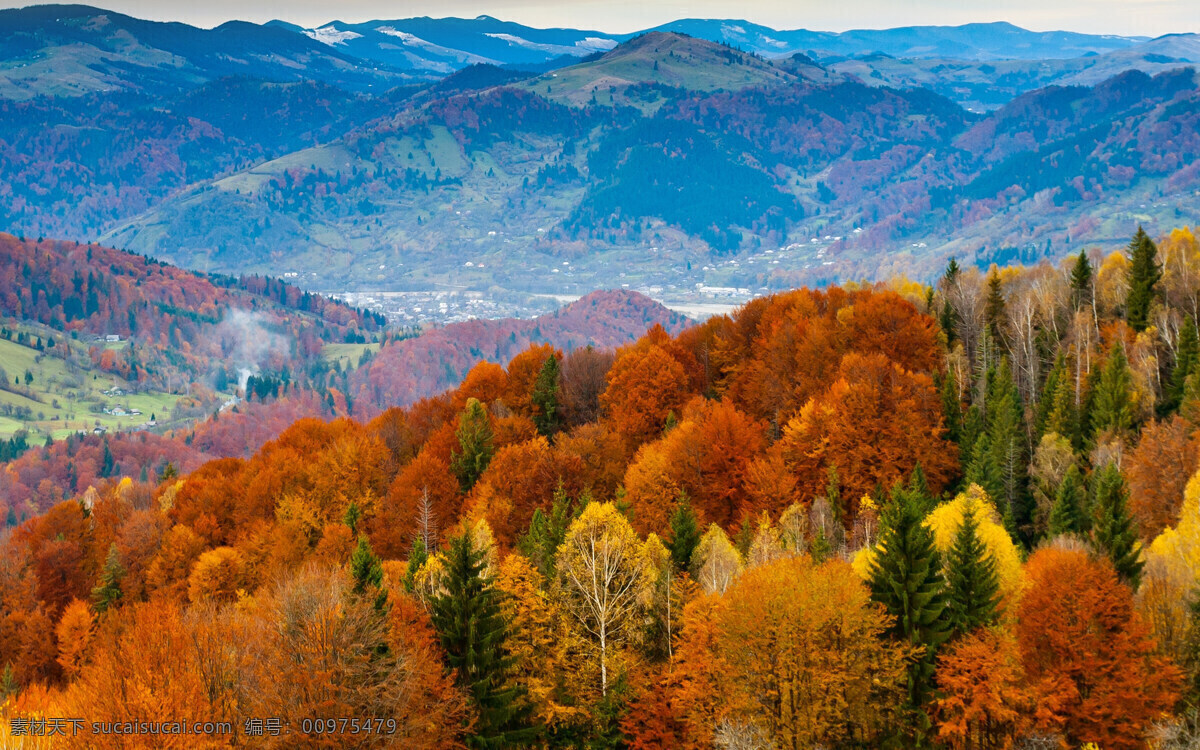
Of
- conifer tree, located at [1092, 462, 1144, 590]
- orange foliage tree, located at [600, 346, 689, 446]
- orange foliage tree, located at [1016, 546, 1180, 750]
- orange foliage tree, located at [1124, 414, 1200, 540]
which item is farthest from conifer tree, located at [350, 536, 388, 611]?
orange foliage tree, located at [600, 346, 689, 446]

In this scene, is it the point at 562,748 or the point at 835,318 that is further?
the point at 835,318

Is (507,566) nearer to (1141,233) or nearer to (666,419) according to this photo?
(666,419)

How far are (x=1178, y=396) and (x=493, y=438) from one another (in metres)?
64.7

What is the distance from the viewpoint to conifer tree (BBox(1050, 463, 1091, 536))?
229 ft

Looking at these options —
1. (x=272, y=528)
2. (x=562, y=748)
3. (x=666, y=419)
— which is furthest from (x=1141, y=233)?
(x=272, y=528)

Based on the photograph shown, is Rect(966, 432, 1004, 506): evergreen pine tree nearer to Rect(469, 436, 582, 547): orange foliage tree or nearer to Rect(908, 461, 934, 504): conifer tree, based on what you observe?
Rect(908, 461, 934, 504): conifer tree

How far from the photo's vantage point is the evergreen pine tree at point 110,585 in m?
95.6

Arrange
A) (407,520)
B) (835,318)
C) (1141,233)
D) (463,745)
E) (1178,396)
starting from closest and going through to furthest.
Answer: (463,745) → (1178,396) → (407,520) → (1141,233) → (835,318)

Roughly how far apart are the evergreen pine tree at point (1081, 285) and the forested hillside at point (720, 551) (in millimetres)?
348

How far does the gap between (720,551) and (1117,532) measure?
2188cm

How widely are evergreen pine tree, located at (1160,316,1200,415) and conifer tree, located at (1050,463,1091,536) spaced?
22.3m

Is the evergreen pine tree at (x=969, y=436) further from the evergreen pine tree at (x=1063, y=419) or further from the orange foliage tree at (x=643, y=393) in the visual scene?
the orange foliage tree at (x=643, y=393)

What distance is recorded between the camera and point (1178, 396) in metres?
89.1

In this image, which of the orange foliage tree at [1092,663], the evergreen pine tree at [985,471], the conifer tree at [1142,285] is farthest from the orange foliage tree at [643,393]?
the orange foliage tree at [1092,663]
